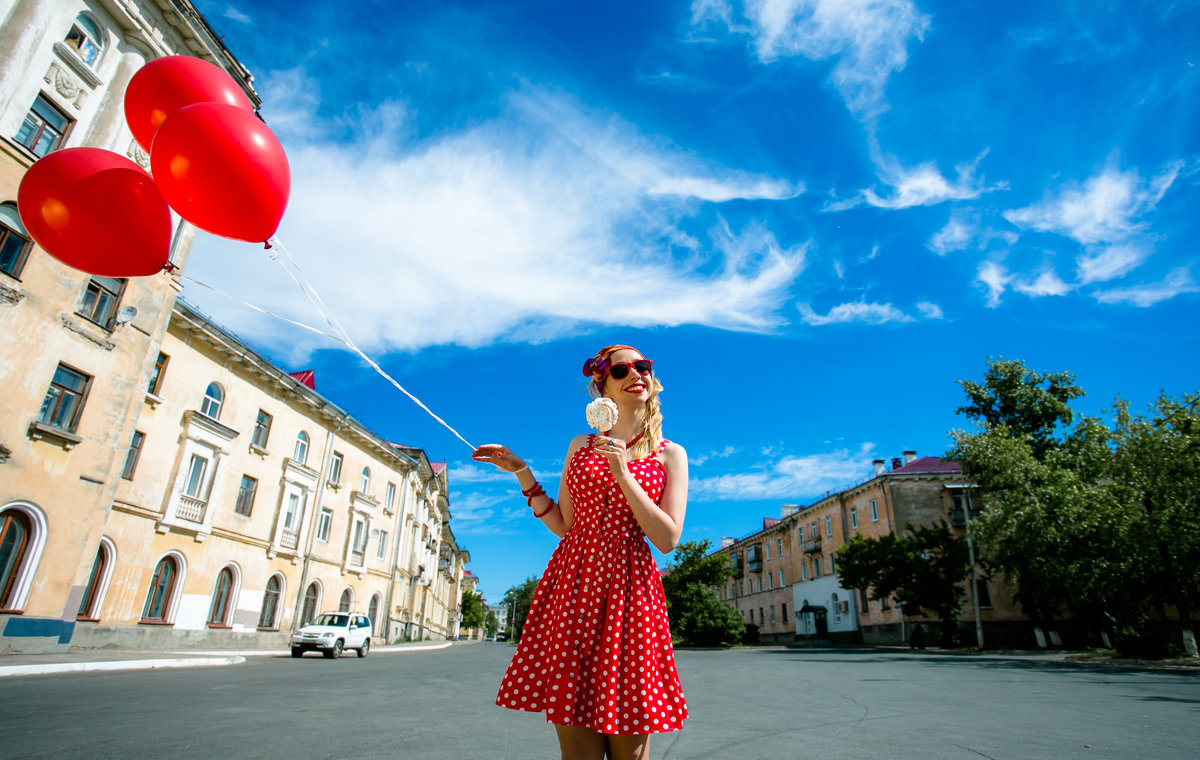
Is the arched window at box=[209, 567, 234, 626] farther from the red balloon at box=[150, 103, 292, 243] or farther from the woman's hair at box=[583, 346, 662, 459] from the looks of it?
the woman's hair at box=[583, 346, 662, 459]

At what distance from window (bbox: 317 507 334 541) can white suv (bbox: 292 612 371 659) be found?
6.28 metres

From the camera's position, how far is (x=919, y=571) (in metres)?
32.8

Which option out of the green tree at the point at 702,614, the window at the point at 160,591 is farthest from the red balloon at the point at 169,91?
the green tree at the point at 702,614

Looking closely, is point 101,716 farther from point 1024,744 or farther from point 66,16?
point 66,16

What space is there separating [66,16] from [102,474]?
10388mm

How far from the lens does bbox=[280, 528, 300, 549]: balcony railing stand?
80.3ft

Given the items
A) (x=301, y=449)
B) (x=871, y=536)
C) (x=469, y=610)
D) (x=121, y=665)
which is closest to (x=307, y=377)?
(x=301, y=449)

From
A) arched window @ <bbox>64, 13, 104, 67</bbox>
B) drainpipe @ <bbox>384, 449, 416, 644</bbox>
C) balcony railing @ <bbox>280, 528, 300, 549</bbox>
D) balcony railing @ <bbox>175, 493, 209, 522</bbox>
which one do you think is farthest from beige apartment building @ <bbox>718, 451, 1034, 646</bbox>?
arched window @ <bbox>64, 13, 104, 67</bbox>

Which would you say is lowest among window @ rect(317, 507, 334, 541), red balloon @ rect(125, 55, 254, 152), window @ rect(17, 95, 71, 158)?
window @ rect(317, 507, 334, 541)

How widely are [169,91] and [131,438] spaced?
561 inches

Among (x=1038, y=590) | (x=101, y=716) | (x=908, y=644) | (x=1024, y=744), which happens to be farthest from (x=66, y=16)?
(x=908, y=644)

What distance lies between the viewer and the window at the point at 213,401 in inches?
814

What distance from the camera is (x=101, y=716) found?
6.03 metres

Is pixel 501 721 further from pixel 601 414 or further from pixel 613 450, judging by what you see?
pixel 613 450
